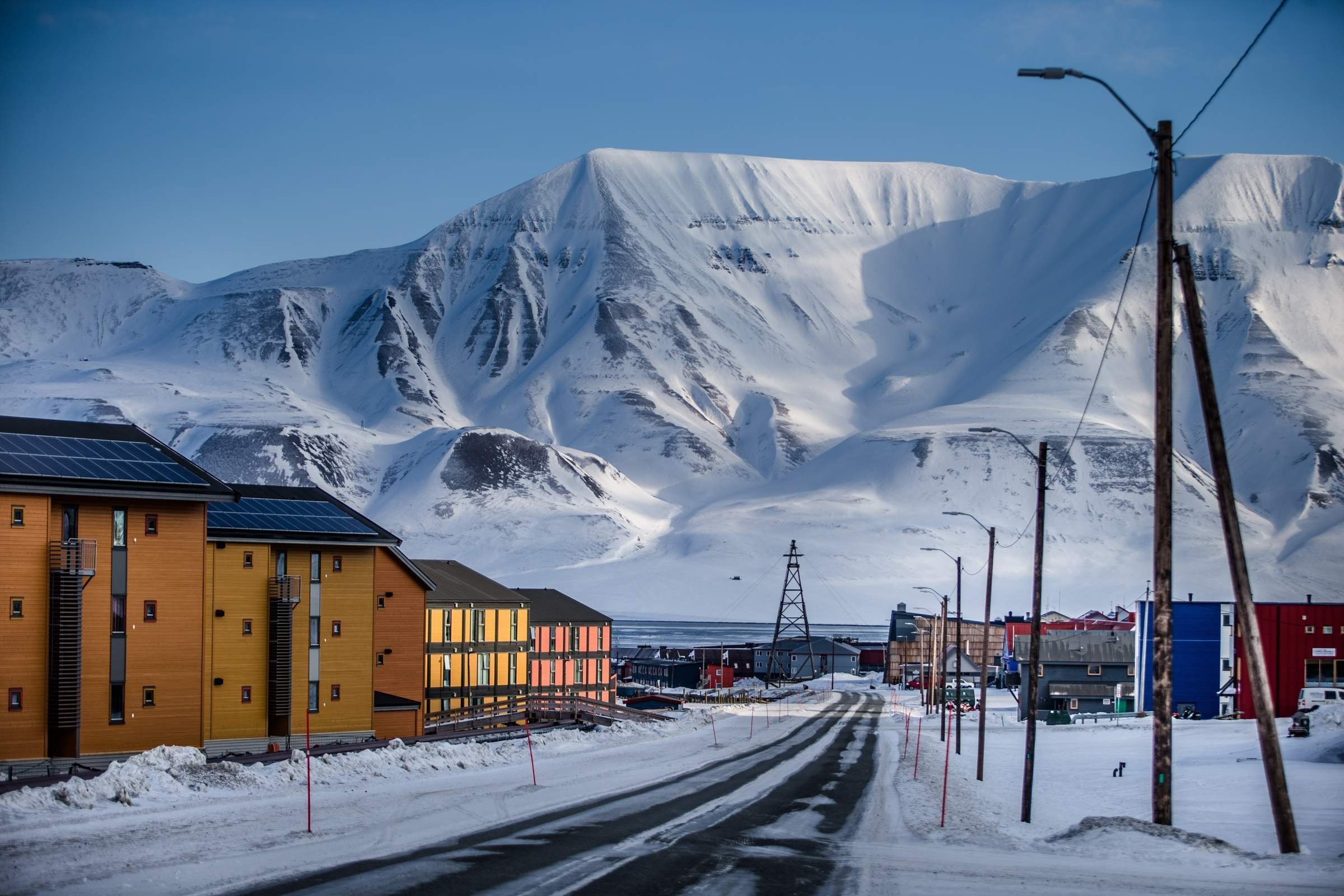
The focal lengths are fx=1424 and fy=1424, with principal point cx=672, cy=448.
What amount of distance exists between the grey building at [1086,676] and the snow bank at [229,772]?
61.9 metres

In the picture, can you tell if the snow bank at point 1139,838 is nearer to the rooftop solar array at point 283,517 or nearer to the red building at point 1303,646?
the rooftop solar array at point 283,517

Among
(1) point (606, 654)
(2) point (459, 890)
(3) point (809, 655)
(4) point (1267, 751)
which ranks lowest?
(3) point (809, 655)

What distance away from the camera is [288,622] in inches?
2021

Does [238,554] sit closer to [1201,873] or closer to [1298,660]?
[1201,873]

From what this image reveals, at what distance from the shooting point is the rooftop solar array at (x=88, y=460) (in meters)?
41.2

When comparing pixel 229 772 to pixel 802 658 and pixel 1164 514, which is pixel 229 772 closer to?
pixel 1164 514

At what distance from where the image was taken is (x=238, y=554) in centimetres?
5050

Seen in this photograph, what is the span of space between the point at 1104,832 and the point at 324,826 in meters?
14.9

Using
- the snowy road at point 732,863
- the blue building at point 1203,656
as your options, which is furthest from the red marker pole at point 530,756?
the blue building at point 1203,656

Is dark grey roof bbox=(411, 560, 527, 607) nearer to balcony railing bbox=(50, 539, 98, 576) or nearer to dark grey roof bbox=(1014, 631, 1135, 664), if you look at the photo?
balcony railing bbox=(50, 539, 98, 576)

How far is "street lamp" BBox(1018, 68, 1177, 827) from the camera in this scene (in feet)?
82.7

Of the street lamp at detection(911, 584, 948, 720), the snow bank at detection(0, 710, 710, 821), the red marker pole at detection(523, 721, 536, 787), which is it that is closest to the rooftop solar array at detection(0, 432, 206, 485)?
the snow bank at detection(0, 710, 710, 821)

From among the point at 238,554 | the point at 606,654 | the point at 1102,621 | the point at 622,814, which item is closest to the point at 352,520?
the point at 238,554

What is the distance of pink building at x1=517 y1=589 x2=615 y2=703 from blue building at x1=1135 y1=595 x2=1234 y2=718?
3577 cm
